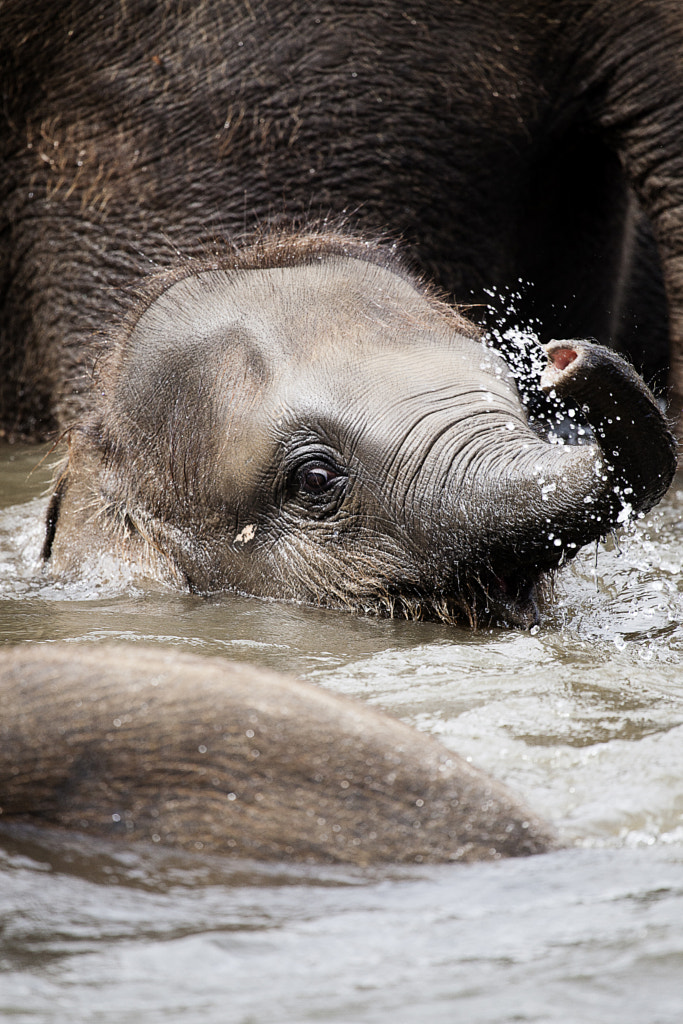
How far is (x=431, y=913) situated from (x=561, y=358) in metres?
1.40

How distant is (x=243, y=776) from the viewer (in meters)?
1.89

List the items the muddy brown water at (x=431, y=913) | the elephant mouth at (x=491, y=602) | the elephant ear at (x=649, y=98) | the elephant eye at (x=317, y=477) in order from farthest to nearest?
the elephant ear at (x=649, y=98) < the elephant eye at (x=317, y=477) < the elephant mouth at (x=491, y=602) < the muddy brown water at (x=431, y=913)

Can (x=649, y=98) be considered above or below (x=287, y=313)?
above

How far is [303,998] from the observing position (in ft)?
5.15

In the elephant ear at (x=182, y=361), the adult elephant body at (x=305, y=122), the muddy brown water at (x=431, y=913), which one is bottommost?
the muddy brown water at (x=431, y=913)

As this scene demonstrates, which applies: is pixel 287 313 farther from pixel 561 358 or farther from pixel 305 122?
pixel 305 122

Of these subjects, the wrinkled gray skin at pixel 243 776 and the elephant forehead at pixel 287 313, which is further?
the elephant forehead at pixel 287 313

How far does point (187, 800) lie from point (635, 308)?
15.7 feet

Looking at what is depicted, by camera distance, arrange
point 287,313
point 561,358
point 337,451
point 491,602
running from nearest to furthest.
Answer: point 561,358
point 491,602
point 337,451
point 287,313

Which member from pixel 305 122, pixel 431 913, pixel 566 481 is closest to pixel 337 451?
pixel 566 481

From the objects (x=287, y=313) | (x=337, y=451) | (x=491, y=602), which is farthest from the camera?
(x=287, y=313)

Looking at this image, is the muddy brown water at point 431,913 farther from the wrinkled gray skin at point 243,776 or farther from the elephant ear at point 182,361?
the elephant ear at point 182,361

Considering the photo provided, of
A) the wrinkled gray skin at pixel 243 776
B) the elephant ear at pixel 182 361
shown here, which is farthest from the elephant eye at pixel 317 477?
the wrinkled gray skin at pixel 243 776

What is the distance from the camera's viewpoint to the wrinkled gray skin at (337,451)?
297cm
